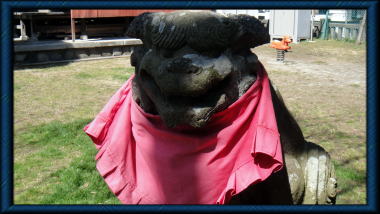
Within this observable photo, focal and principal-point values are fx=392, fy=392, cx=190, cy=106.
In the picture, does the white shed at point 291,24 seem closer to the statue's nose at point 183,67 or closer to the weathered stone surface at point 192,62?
the weathered stone surface at point 192,62

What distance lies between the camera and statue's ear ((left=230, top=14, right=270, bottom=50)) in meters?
1.35

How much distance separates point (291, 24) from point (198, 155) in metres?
11.4

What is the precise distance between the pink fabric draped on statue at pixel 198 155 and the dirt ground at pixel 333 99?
1778mm

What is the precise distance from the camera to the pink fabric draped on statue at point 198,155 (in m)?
1.39

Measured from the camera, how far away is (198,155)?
1434 mm

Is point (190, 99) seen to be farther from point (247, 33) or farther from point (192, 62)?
point (247, 33)

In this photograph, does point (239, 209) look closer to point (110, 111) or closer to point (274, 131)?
point (274, 131)

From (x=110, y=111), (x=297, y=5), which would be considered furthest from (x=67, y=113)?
(x=297, y=5)

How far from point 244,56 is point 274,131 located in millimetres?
290

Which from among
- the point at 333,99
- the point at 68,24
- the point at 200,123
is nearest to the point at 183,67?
the point at 200,123

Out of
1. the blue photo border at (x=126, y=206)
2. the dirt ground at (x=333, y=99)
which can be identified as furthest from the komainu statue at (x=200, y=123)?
the dirt ground at (x=333, y=99)

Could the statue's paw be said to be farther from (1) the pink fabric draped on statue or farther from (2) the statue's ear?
(2) the statue's ear

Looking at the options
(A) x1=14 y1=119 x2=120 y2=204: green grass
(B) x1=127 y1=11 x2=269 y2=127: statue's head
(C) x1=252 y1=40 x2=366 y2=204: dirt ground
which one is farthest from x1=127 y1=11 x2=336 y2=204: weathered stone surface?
(C) x1=252 y1=40 x2=366 y2=204: dirt ground

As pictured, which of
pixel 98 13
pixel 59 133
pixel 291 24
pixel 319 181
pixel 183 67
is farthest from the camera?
pixel 291 24
